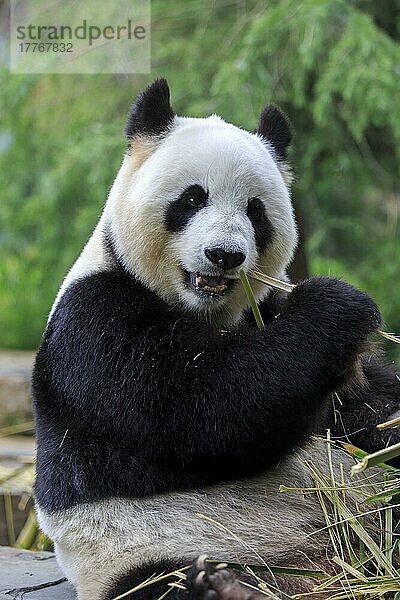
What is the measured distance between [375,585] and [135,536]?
98 cm

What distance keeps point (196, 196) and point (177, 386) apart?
867 millimetres

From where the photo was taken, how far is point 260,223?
14.0ft

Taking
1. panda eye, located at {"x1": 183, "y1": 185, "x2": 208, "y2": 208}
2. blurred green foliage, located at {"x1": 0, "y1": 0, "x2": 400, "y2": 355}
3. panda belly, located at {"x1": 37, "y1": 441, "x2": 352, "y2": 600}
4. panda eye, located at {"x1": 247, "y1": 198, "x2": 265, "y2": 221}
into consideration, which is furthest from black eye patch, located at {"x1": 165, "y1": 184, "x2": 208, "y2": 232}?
blurred green foliage, located at {"x1": 0, "y1": 0, "x2": 400, "y2": 355}

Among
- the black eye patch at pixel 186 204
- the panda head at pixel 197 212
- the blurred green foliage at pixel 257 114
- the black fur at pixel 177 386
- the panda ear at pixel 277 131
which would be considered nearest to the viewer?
the black fur at pixel 177 386

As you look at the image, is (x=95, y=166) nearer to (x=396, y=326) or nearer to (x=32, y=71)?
(x=32, y=71)

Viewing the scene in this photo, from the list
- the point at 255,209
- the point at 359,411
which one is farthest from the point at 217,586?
the point at 255,209

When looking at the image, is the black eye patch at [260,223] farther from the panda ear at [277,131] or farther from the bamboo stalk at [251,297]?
the panda ear at [277,131]

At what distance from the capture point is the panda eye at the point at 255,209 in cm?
419

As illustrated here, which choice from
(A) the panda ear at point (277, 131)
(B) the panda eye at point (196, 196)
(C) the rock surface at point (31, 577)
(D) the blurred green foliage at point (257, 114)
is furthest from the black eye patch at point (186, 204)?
(D) the blurred green foliage at point (257, 114)

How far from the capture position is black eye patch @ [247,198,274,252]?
165 inches

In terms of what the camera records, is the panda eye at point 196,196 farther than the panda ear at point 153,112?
No

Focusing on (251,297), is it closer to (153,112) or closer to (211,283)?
(211,283)

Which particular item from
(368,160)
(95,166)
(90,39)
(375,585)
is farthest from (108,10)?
(375,585)

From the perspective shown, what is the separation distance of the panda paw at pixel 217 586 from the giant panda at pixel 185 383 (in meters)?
0.08
